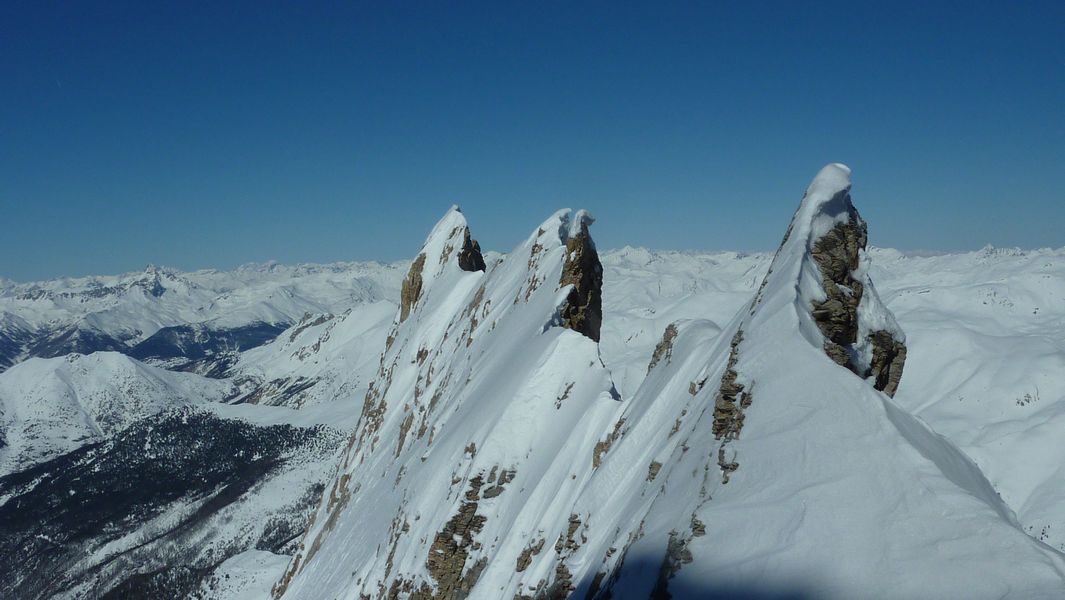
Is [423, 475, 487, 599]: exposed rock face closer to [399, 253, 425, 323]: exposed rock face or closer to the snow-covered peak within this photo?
the snow-covered peak

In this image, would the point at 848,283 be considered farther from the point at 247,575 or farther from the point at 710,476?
the point at 247,575

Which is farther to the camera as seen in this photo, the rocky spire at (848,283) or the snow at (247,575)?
the snow at (247,575)

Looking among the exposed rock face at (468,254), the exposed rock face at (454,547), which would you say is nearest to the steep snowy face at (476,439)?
the exposed rock face at (454,547)

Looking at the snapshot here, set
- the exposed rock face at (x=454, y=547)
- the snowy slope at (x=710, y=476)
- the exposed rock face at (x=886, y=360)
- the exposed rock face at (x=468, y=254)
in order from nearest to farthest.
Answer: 1. the snowy slope at (x=710, y=476)
2. the exposed rock face at (x=886, y=360)
3. the exposed rock face at (x=454, y=547)
4. the exposed rock face at (x=468, y=254)

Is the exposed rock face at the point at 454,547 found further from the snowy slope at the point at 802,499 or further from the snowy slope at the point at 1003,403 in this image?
the snowy slope at the point at 1003,403

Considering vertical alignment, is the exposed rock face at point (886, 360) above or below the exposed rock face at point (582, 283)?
below

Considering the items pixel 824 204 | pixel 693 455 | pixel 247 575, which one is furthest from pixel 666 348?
pixel 247 575

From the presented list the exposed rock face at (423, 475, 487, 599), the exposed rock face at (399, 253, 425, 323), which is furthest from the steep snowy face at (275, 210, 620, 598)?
the exposed rock face at (399, 253, 425, 323)
